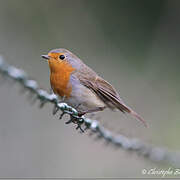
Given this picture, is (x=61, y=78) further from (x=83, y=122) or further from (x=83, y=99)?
(x=83, y=122)

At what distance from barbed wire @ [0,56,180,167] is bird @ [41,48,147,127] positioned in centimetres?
27

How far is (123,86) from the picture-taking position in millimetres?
7637

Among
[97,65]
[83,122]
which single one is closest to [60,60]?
[83,122]

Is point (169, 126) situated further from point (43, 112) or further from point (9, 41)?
point (9, 41)

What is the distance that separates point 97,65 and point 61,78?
454 centimetres

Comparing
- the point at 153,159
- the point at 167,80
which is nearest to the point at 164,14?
the point at 167,80

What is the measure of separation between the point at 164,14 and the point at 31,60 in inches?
102

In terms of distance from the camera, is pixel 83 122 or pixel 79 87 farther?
pixel 79 87

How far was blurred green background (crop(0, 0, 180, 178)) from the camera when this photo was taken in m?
6.23

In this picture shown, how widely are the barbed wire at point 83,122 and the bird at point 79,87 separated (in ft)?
0.88

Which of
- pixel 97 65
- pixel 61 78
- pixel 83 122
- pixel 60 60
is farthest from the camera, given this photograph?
pixel 97 65

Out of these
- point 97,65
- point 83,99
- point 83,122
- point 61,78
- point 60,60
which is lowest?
point 83,122

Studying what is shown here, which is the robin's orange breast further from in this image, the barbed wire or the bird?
the barbed wire

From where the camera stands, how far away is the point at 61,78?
3.66 metres
